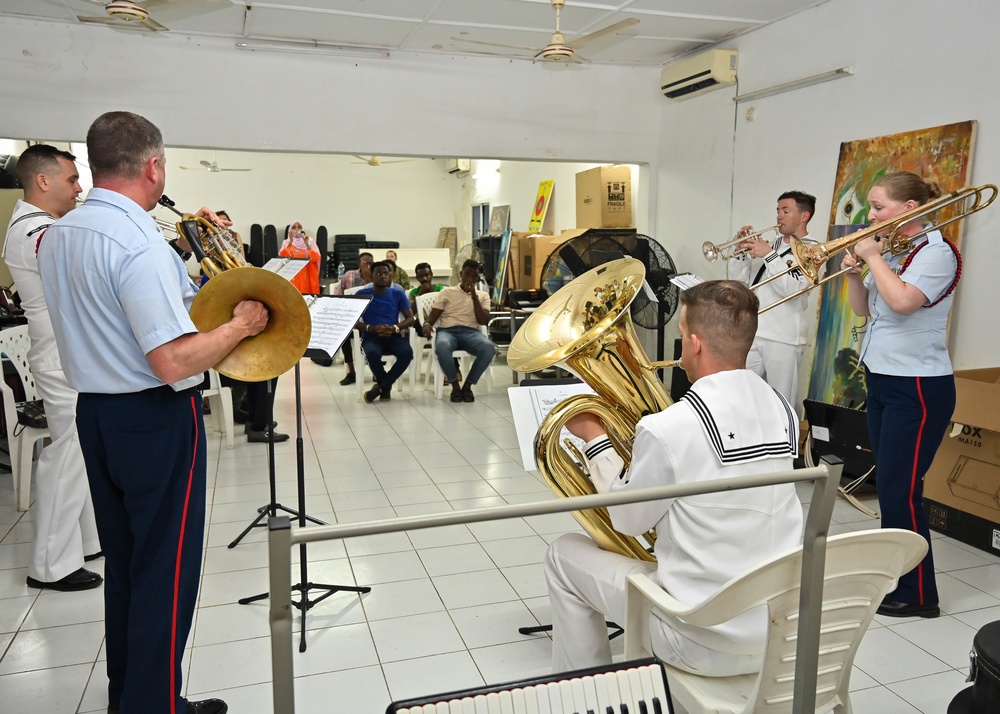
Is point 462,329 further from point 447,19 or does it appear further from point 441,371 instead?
point 447,19

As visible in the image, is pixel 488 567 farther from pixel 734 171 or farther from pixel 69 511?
pixel 734 171

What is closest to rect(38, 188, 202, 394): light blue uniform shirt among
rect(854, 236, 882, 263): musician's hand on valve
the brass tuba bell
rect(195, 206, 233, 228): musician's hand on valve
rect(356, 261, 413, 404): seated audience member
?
the brass tuba bell

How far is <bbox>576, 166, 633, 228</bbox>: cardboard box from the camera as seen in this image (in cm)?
733

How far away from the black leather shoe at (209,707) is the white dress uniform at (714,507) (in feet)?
4.33

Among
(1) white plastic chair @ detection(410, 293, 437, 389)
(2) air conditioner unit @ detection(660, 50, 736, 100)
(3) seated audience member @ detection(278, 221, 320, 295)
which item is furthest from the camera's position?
(1) white plastic chair @ detection(410, 293, 437, 389)

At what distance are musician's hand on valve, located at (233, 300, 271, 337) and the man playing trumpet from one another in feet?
10.8

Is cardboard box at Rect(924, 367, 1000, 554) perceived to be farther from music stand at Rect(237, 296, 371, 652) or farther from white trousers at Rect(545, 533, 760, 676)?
music stand at Rect(237, 296, 371, 652)

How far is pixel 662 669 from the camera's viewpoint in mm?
1405

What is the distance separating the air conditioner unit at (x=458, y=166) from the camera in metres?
12.8

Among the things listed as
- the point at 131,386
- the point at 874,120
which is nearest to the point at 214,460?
the point at 131,386

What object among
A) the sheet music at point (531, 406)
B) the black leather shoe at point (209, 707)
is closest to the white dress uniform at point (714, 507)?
the sheet music at point (531, 406)

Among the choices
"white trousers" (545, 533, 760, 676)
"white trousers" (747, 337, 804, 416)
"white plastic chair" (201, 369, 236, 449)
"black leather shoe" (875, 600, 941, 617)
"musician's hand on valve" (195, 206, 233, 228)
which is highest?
"musician's hand on valve" (195, 206, 233, 228)

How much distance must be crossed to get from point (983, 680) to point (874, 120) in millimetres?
3891

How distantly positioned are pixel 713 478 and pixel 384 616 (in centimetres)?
165
